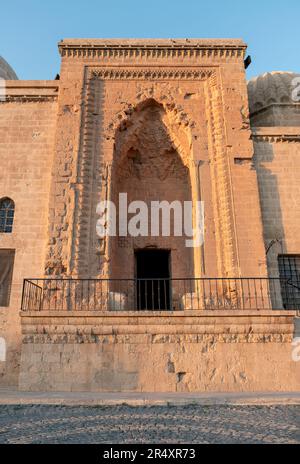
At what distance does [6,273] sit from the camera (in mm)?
10711

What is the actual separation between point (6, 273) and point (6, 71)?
10.9 meters

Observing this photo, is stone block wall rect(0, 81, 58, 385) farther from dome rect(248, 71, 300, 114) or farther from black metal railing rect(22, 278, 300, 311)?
dome rect(248, 71, 300, 114)

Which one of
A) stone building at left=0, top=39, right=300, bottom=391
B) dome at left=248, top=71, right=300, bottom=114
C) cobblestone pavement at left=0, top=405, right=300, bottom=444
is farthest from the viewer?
dome at left=248, top=71, right=300, bottom=114

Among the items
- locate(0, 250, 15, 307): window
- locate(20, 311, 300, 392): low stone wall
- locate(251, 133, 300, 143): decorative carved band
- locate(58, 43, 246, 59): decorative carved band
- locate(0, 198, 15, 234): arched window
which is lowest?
locate(20, 311, 300, 392): low stone wall

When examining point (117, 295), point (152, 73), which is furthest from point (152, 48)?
point (117, 295)

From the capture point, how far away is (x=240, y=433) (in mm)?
4652

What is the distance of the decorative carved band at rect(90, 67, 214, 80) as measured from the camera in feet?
39.9

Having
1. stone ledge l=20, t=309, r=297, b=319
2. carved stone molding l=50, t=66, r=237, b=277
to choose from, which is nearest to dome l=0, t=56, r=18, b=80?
carved stone molding l=50, t=66, r=237, b=277

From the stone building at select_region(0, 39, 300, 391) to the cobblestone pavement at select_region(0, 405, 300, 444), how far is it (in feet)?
7.65

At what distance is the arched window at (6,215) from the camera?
1105 cm

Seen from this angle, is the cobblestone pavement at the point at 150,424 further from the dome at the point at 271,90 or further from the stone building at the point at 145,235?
the dome at the point at 271,90

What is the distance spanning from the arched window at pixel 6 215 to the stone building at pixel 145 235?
4 centimetres

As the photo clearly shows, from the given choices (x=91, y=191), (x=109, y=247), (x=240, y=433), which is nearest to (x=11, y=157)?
(x=91, y=191)

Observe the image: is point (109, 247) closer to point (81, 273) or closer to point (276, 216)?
point (81, 273)
